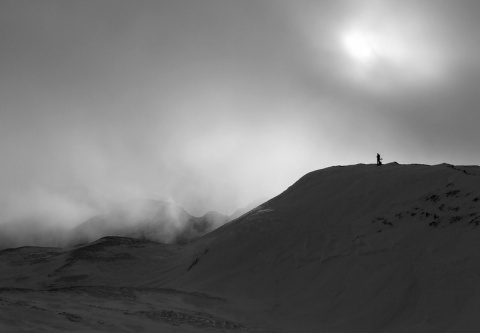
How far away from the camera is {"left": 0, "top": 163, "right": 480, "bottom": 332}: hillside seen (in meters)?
16.8

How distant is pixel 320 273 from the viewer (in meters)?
24.7

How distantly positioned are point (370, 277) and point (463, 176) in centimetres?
1020

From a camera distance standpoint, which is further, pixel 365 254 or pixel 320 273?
pixel 320 273

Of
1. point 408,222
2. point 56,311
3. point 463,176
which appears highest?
point 463,176

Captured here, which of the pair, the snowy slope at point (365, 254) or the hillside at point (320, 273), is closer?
the hillside at point (320, 273)

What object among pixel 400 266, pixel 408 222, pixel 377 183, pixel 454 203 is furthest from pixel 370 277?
pixel 377 183

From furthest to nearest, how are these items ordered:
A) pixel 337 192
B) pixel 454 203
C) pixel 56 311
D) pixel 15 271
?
pixel 15 271 < pixel 337 192 < pixel 454 203 < pixel 56 311

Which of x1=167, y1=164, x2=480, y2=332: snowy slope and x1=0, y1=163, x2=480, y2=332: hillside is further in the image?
x1=167, y1=164, x2=480, y2=332: snowy slope

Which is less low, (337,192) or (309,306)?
(337,192)

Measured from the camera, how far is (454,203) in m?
24.8

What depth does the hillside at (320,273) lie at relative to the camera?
16.8 m

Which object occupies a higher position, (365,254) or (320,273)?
(365,254)

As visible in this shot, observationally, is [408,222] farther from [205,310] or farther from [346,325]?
[205,310]

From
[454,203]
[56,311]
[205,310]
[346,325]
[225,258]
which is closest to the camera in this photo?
[56,311]
